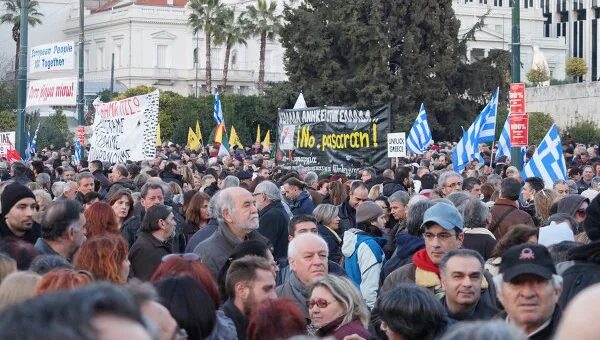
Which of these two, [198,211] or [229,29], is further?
[229,29]

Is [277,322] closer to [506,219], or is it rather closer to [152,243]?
[152,243]

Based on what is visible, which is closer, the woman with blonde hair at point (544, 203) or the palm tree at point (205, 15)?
the woman with blonde hair at point (544, 203)

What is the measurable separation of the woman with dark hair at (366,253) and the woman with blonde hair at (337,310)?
248 cm

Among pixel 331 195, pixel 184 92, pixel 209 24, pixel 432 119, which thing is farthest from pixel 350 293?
pixel 184 92

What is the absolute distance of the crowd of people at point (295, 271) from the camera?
2.43 metres

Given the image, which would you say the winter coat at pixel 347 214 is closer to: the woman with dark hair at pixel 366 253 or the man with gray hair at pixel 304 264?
the woman with dark hair at pixel 366 253

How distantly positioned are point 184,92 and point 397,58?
4782cm

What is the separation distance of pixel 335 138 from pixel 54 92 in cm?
762

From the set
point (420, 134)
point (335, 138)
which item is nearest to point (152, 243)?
point (335, 138)

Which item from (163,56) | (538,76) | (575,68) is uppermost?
(163,56)

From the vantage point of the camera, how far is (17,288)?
15.6 ft

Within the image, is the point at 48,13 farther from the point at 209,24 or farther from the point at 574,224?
the point at 574,224

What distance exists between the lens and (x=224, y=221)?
827 cm

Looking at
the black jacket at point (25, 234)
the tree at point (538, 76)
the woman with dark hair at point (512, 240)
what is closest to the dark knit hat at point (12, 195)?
the black jacket at point (25, 234)
